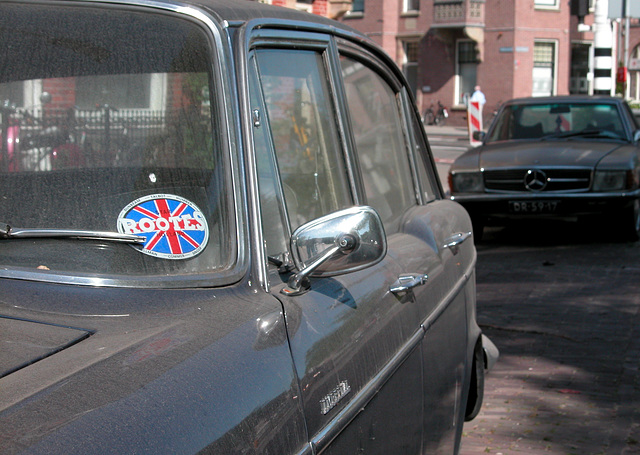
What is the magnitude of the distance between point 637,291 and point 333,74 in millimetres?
5620

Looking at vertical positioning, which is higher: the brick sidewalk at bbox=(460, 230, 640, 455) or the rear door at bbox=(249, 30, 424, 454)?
the rear door at bbox=(249, 30, 424, 454)

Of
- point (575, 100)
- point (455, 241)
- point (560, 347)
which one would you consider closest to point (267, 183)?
point (455, 241)

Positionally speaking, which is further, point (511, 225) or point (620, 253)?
point (511, 225)

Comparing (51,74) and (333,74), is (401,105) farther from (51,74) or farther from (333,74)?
(51,74)

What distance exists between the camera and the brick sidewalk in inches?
168

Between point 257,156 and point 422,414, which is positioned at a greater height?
point 257,156

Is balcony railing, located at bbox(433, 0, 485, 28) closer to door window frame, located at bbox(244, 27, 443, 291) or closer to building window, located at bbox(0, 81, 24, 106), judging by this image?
door window frame, located at bbox(244, 27, 443, 291)

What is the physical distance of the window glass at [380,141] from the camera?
2.84 metres

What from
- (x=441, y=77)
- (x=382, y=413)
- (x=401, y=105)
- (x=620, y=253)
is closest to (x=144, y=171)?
(x=382, y=413)

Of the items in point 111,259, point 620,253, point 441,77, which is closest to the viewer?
point 111,259

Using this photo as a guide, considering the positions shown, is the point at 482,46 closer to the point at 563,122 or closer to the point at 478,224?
the point at 563,122

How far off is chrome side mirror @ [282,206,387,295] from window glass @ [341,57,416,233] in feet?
2.47

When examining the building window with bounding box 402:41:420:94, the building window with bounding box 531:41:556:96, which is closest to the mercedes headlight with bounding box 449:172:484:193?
the building window with bounding box 531:41:556:96

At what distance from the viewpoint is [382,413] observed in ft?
6.89
